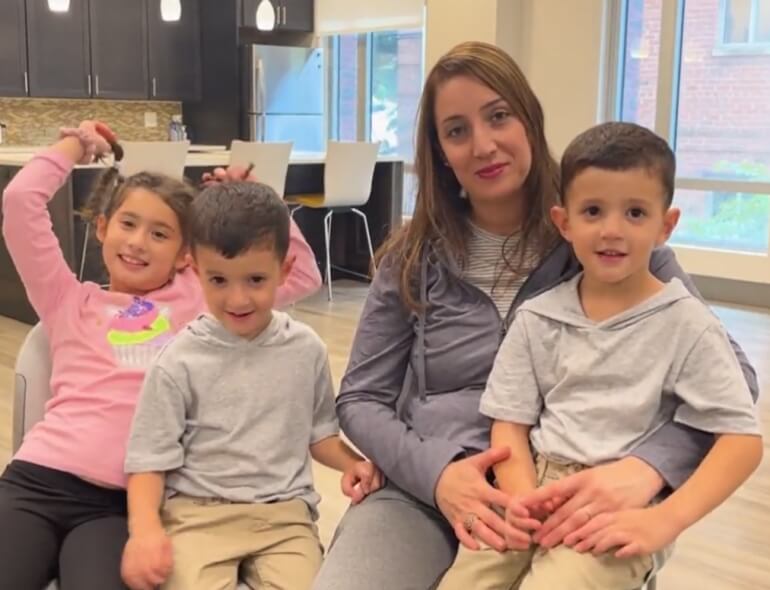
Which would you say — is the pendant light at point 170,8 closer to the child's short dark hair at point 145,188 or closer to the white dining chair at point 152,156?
the white dining chair at point 152,156

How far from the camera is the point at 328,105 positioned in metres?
8.16

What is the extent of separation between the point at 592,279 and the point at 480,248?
236 millimetres

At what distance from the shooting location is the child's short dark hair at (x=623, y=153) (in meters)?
1.22

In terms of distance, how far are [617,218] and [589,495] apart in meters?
0.36

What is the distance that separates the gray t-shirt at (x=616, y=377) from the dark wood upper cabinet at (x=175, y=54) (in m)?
6.86

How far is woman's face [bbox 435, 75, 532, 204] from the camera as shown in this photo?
4.70 ft

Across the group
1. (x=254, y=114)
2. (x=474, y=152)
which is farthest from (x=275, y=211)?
(x=254, y=114)

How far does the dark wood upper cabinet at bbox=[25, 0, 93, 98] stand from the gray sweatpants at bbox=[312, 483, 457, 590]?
20.9ft

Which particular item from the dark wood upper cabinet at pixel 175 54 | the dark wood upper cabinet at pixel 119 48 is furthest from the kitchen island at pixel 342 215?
the dark wood upper cabinet at pixel 175 54

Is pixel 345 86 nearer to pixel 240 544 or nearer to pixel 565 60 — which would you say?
pixel 565 60

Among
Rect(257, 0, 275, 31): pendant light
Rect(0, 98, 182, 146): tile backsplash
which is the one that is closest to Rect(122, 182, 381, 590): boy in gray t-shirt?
Rect(257, 0, 275, 31): pendant light

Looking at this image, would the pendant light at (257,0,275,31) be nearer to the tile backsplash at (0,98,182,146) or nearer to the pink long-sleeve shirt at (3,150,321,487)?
the tile backsplash at (0,98,182,146)

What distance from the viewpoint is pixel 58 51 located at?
7031 millimetres

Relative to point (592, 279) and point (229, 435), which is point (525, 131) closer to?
point (592, 279)
